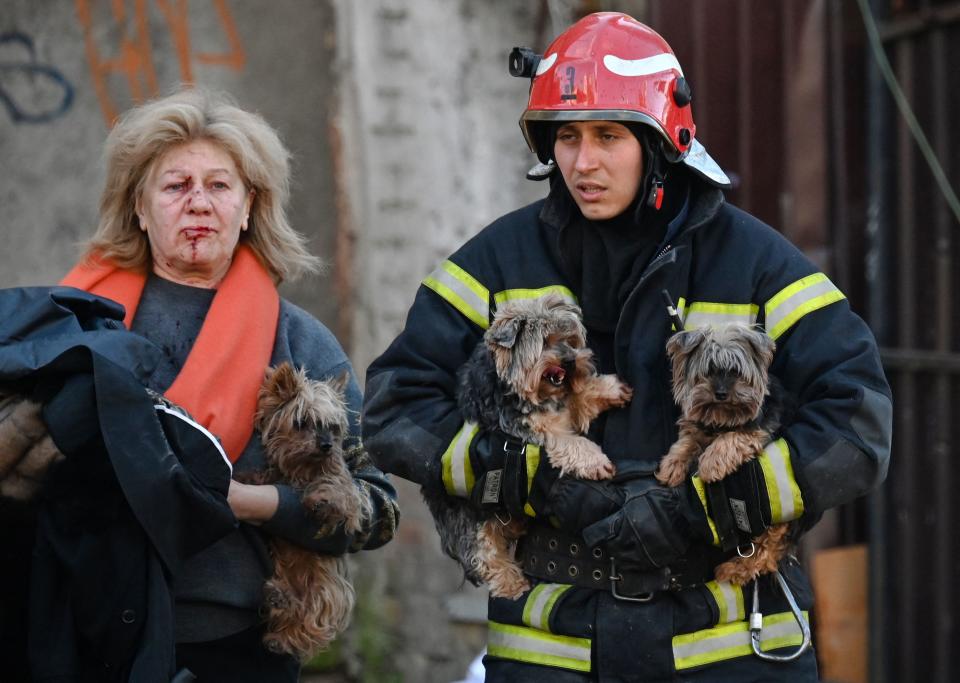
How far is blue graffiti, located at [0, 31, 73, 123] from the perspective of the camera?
21.0 feet

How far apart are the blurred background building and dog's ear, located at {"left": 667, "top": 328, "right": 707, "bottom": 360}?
2792 mm

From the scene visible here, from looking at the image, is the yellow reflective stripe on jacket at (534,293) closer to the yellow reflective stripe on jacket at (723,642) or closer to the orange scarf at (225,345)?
the orange scarf at (225,345)

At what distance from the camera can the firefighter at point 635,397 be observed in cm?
326

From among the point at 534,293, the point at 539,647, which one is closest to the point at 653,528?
the point at 539,647

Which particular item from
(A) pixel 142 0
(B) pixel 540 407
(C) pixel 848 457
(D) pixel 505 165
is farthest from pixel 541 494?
(A) pixel 142 0

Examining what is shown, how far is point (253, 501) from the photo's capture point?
3.70 m

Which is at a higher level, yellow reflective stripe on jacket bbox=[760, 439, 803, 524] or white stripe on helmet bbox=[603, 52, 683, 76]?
white stripe on helmet bbox=[603, 52, 683, 76]

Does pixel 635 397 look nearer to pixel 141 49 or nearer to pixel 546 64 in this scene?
pixel 546 64

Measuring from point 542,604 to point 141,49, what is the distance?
3.95 meters

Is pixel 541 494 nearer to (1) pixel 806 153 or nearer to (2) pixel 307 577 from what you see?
(2) pixel 307 577

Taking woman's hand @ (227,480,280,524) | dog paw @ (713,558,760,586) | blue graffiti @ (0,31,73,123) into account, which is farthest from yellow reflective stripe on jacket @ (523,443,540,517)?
blue graffiti @ (0,31,73,123)

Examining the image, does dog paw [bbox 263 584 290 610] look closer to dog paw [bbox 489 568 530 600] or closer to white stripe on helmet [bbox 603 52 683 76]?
dog paw [bbox 489 568 530 600]

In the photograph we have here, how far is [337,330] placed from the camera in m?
6.40

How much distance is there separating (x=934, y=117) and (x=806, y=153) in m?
0.61
